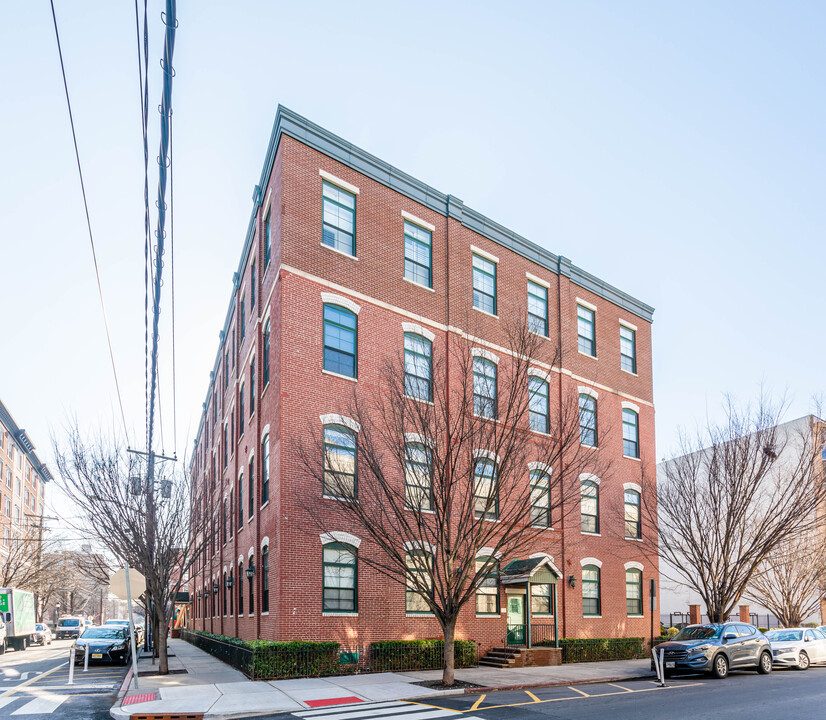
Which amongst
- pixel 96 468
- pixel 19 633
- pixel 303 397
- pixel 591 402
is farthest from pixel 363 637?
pixel 19 633

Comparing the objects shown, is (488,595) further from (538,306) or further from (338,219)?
(338,219)

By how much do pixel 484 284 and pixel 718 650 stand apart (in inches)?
547

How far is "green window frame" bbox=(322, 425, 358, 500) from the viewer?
2016 centimetres

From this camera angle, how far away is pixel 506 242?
2873 centimetres

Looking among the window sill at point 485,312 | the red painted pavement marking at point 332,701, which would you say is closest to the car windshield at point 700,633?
the red painted pavement marking at point 332,701

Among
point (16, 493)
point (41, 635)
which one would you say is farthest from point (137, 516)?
point (16, 493)

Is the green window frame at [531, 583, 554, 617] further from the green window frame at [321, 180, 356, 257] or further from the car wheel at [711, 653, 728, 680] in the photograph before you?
the green window frame at [321, 180, 356, 257]

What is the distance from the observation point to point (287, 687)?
691 inches

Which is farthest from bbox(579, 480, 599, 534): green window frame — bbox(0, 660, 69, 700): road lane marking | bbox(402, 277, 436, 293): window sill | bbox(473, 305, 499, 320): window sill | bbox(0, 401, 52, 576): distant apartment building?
bbox(0, 401, 52, 576): distant apartment building

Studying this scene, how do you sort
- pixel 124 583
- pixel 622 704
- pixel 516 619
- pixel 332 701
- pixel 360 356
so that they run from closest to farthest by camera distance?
1. pixel 622 704
2. pixel 332 701
3. pixel 124 583
4. pixel 360 356
5. pixel 516 619

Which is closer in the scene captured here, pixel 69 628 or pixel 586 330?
pixel 586 330

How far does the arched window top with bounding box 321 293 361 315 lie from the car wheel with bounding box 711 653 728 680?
46.3ft

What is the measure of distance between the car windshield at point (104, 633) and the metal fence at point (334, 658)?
615cm

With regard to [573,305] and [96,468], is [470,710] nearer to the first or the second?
[96,468]
